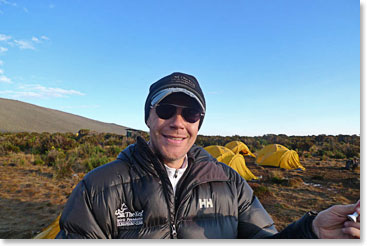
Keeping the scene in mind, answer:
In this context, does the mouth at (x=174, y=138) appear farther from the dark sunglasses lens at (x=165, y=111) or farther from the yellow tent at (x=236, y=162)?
the yellow tent at (x=236, y=162)

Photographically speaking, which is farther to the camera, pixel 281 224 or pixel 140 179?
pixel 281 224

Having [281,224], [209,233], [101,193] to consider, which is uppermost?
[101,193]

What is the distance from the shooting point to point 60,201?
5.03 metres

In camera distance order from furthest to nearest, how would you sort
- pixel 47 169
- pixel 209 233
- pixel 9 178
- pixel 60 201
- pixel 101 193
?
pixel 47 169 → pixel 9 178 → pixel 60 201 → pixel 209 233 → pixel 101 193

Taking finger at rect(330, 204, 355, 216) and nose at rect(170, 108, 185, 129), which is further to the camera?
nose at rect(170, 108, 185, 129)

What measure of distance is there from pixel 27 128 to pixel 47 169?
45930 mm

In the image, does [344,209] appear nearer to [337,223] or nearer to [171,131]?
[337,223]

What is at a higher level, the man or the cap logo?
the cap logo

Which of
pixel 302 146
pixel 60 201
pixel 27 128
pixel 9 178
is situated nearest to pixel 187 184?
pixel 60 201

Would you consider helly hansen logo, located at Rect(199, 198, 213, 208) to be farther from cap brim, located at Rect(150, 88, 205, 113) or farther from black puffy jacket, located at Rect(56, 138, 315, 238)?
cap brim, located at Rect(150, 88, 205, 113)

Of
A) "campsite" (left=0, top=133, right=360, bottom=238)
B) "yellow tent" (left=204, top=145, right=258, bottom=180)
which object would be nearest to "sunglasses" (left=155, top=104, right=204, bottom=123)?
"campsite" (left=0, top=133, right=360, bottom=238)

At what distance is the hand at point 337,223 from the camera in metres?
0.90

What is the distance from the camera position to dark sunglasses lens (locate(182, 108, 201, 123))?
143 cm

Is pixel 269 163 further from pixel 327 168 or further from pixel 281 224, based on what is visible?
pixel 281 224
